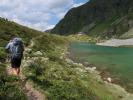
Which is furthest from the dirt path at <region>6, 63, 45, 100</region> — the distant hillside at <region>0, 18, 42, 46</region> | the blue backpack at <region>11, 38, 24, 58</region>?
the distant hillside at <region>0, 18, 42, 46</region>

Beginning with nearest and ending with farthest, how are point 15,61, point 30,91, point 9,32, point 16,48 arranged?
point 30,91, point 16,48, point 15,61, point 9,32

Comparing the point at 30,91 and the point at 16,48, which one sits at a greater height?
the point at 16,48

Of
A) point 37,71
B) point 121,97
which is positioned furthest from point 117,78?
point 37,71

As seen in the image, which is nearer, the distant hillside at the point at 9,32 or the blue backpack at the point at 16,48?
the blue backpack at the point at 16,48

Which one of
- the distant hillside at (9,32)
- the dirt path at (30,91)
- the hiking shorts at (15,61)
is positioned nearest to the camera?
the dirt path at (30,91)

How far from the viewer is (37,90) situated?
22.1 metres

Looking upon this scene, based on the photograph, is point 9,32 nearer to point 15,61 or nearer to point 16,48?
point 15,61

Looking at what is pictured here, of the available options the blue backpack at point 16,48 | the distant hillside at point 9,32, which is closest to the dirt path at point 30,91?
the blue backpack at point 16,48

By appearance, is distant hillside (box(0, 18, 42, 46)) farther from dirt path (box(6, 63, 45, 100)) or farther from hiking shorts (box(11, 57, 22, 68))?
hiking shorts (box(11, 57, 22, 68))

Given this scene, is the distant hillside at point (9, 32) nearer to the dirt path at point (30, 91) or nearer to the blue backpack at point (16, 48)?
the dirt path at point (30, 91)

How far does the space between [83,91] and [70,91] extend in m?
1.72

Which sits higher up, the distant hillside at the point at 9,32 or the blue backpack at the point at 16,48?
the distant hillside at the point at 9,32

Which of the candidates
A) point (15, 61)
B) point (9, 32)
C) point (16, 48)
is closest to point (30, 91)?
point (15, 61)

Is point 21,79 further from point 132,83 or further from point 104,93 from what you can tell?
point 132,83
